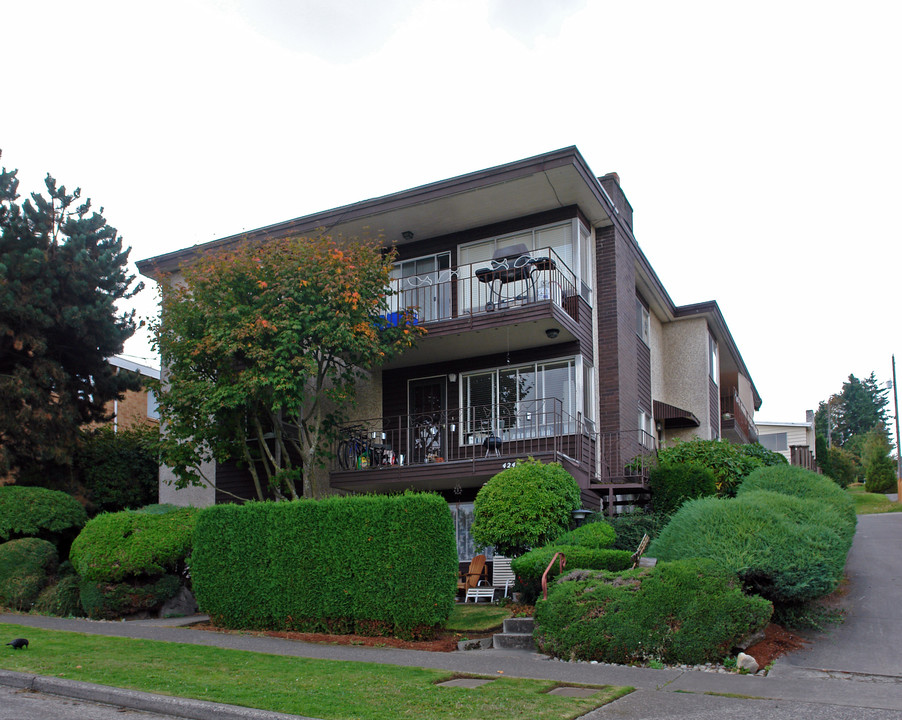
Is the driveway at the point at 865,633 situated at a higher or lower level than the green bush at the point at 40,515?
lower

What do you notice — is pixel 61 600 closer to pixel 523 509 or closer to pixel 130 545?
pixel 130 545

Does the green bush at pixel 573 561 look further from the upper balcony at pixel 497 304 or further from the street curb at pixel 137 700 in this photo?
the street curb at pixel 137 700

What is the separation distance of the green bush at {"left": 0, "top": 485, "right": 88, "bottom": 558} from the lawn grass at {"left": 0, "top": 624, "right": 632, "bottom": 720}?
620cm

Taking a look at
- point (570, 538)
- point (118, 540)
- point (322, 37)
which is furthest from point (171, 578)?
point (322, 37)

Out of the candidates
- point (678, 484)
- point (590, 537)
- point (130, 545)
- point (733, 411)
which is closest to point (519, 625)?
point (590, 537)

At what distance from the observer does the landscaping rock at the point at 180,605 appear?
15.0m

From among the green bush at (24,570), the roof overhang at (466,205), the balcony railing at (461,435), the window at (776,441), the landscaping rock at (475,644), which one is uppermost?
the roof overhang at (466,205)

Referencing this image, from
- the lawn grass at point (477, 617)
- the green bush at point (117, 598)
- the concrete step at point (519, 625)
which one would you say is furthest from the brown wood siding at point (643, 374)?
the green bush at point (117, 598)

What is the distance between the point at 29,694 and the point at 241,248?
33.1ft

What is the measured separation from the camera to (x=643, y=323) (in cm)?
2355

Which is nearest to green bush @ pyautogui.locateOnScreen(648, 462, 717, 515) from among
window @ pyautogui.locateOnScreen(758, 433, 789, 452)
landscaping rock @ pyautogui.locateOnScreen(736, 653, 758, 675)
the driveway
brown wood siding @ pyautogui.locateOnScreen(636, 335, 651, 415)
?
the driveway

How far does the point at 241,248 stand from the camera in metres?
17.1

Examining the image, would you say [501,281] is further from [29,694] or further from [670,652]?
[29,694]

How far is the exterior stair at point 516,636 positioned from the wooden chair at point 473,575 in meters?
4.93
